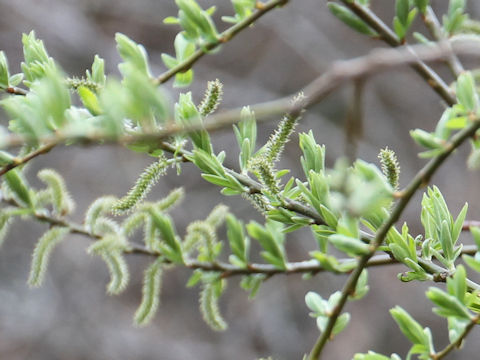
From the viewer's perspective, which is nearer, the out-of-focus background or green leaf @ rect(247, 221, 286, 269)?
green leaf @ rect(247, 221, 286, 269)

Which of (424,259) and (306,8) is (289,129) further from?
(306,8)

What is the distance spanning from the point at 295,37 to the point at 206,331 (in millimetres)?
983

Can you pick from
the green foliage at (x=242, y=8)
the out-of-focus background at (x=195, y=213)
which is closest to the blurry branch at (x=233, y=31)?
the green foliage at (x=242, y=8)

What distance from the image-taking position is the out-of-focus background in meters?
1.74

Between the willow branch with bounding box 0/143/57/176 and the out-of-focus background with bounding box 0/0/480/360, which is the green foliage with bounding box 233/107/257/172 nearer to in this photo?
the willow branch with bounding box 0/143/57/176

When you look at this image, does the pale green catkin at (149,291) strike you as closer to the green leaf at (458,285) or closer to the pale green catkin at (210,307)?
the pale green catkin at (210,307)

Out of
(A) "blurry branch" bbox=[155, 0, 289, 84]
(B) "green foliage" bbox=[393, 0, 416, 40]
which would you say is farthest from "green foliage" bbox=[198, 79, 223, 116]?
(B) "green foliage" bbox=[393, 0, 416, 40]

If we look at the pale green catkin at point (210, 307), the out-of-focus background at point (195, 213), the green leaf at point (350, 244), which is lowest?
the out-of-focus background at point (195, 213)

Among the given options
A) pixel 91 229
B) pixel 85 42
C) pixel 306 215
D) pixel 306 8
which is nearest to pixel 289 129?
pixel 306 215

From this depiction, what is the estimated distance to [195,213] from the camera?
1854mm

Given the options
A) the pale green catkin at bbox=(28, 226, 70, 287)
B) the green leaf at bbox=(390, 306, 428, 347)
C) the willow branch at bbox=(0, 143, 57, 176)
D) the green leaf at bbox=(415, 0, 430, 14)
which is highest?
the green leaf at bbox=(415, 0, 430, 14)

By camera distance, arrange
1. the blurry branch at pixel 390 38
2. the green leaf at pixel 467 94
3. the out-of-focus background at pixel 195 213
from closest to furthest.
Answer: the green leaf at pixel 467 94
the blurry branch at pixel 390 38
the out-of-focus background at pixel 195 213

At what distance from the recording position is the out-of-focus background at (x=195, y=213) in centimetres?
174

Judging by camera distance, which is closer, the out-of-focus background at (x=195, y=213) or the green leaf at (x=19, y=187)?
the green leaf at (x=19, y=187)
